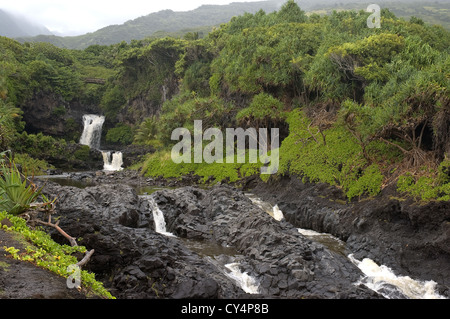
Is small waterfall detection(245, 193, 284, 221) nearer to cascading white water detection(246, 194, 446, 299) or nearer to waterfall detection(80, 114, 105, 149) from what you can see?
cascading white water detection(246, 194, 446, 299)

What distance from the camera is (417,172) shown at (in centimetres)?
1448

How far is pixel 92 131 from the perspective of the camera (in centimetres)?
4834

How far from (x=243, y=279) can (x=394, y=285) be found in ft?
14.6

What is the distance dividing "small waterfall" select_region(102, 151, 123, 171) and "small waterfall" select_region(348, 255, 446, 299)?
109ft

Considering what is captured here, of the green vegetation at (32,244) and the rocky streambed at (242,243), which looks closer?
the green vegetation at (32,244)

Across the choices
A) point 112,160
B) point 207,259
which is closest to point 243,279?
point 207,259

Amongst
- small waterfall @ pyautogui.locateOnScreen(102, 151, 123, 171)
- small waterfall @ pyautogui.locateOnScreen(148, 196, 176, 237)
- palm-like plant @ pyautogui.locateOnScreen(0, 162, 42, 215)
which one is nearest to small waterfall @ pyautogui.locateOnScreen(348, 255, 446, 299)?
small waterfall @ pyautogui.locateOnScreen(148, 196, 176, 237)

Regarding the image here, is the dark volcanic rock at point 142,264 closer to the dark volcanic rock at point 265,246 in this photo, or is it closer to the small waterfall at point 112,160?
the dark volcanic rock at point 265,246

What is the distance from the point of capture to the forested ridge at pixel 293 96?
1548 cm

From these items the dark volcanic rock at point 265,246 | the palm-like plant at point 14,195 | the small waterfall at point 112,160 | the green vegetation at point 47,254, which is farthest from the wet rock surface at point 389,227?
the small waterfall at point 112,160

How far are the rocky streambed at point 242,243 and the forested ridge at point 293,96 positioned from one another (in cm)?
162
